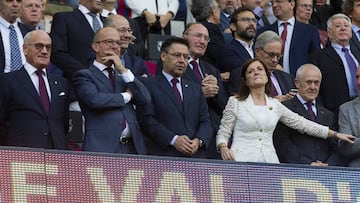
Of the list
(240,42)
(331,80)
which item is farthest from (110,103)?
(331,80)

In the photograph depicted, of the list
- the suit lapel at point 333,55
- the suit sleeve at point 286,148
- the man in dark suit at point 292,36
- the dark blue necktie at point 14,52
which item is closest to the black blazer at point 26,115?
the dark blue necktie at point 14,52

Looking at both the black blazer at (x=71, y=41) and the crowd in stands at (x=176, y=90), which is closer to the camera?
the crowd in stands at (x=176, y=90)

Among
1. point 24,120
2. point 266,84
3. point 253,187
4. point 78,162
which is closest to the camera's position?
point 78,162

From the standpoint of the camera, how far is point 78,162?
10734 mm

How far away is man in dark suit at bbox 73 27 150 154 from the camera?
12.6 metres

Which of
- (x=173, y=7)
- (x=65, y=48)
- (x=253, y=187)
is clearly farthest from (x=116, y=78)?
(x=173, y=7)

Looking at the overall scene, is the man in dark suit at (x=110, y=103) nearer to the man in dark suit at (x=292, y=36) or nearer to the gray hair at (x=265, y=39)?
the gray hair at (x=265, y=39)

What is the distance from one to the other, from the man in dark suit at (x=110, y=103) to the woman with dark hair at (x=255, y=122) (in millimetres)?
860

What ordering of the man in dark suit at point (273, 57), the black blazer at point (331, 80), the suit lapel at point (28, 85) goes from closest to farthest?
1. the suit lapel at point (28, 85)
2. the man in dark suit at point (273, 57)
3. the black blazer at point (331, 80)

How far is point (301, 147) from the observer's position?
1346cm

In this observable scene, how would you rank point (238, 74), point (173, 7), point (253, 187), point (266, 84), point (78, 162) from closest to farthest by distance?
point (78, 162)
point (253, 187)
point (266, 84)
point (238, 74)
point (173, 7)

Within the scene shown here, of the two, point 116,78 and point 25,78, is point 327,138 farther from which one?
point 25,78

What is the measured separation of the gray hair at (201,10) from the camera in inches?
654

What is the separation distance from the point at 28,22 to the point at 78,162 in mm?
3988
